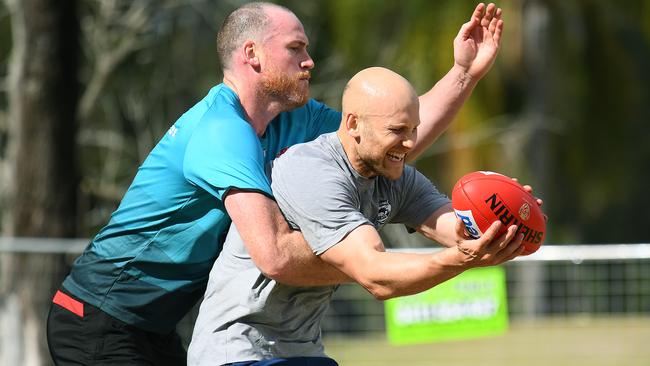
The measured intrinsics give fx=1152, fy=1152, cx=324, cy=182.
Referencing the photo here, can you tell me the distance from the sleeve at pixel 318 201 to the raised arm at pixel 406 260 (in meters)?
0.04

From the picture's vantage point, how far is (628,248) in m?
9.16

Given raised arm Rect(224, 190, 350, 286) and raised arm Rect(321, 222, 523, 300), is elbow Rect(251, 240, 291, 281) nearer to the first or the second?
raised arm Rect(224, 190, 350, 286)

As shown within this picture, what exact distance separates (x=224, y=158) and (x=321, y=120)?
0.91 meters

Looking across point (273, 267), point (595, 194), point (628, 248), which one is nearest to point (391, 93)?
point (273, 267)

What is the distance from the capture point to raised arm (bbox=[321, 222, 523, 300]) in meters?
3.26

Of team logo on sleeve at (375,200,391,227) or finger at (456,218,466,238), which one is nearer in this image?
finger at (456,218,466,238)

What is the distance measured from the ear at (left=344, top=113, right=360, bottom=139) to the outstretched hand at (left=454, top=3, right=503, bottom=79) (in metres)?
1.12

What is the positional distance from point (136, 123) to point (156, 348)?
16.0 metres

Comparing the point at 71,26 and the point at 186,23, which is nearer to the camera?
the point at 71,26

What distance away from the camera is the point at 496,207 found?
357 cm

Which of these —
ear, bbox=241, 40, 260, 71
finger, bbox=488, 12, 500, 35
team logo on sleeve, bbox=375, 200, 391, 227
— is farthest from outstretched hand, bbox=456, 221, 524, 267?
finger, bbox=488, 12, 500, 35

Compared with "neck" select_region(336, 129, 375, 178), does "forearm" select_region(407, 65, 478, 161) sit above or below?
above

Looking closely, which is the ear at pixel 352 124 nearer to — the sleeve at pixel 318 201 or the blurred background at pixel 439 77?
the sleeve at pixel 318 201

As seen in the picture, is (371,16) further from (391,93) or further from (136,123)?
(391,93)
